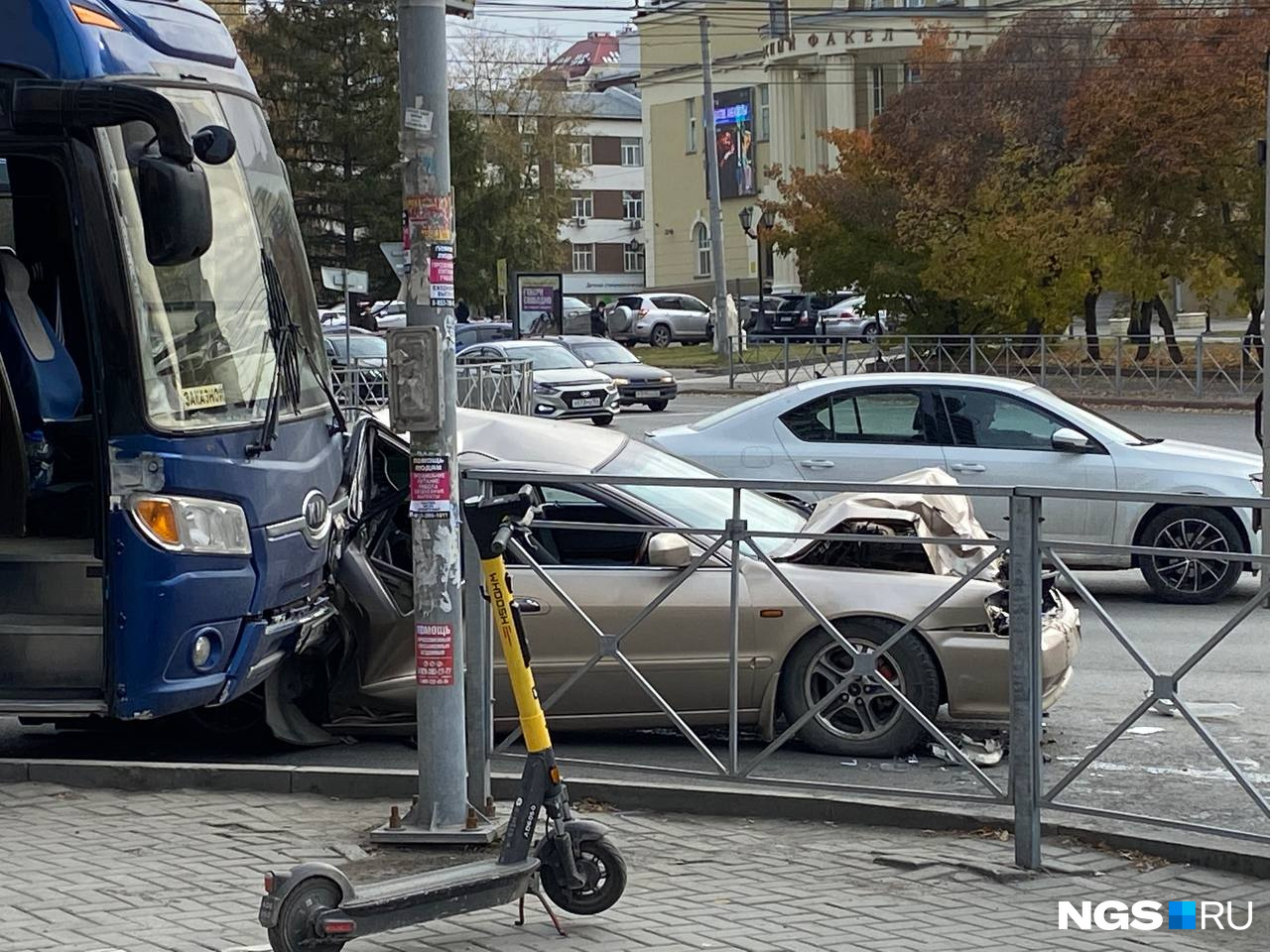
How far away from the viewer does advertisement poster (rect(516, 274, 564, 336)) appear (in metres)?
42.7

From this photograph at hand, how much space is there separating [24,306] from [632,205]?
104 m

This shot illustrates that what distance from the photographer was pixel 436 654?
253 inches

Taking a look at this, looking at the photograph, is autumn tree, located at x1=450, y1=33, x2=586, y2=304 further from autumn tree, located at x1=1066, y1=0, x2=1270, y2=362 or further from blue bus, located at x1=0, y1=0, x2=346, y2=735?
blue bus, located at x1=0, y1=0, x2=346, y2=735

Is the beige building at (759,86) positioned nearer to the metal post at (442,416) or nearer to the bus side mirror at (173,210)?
the bus side mirror at (173,210)

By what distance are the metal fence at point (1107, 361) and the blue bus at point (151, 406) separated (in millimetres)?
25515

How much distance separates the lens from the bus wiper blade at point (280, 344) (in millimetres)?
7758

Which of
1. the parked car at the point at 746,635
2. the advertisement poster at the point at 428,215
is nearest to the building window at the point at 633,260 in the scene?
the parked car at the point at 746,635

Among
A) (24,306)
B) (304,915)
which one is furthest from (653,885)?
(24,306)

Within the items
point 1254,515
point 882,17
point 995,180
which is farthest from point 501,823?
point 882,17

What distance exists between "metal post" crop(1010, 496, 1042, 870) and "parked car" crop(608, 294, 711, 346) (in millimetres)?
54434

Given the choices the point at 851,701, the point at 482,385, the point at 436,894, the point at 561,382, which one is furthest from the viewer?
the point at 561,382

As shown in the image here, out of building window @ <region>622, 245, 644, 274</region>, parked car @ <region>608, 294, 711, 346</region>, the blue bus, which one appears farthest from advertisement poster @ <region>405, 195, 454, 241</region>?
building window @ <region>622, 245, 644, 274</region>

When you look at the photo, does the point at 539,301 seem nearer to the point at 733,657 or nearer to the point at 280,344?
the point at 280,344

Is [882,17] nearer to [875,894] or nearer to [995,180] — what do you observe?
[995,180]
